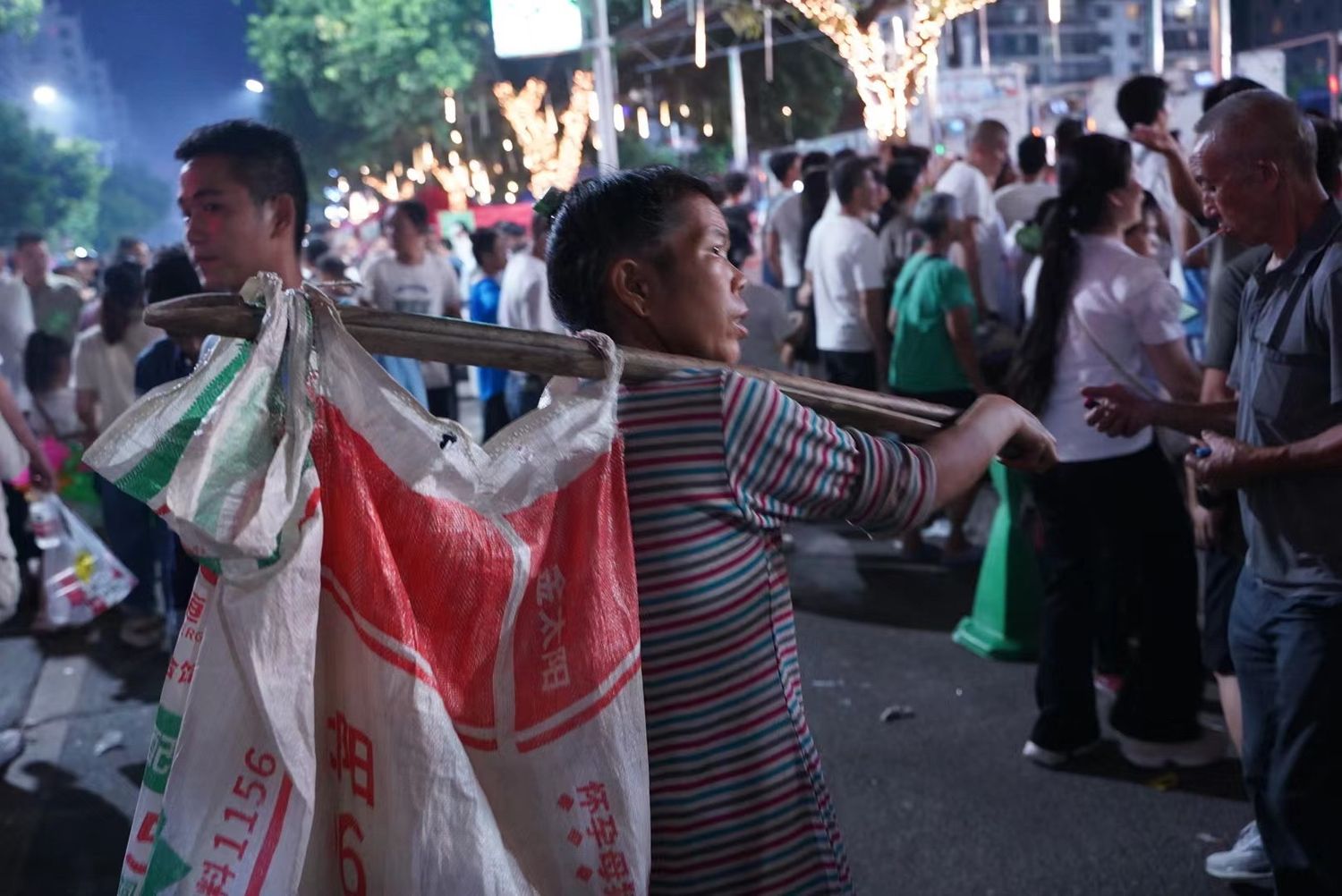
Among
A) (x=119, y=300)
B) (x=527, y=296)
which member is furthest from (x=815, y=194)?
(x=119, y=300)

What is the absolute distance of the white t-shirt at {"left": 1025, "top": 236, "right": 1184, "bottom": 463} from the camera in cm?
459

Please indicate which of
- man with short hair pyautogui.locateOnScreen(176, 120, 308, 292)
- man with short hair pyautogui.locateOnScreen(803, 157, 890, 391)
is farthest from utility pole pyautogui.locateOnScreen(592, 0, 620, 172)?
man with short hair pyautogui.locateOnScreen(176, 120, 308, 292)

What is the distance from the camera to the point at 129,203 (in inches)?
5113

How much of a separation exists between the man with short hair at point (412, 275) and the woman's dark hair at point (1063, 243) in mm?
4560

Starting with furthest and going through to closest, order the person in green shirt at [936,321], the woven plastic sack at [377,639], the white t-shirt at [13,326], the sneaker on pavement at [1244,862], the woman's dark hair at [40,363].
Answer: the white t-shirt at [13,326] → the woman's dark hair at [40,363] → the person in green shirt at [936,321] → the sneaker on pavement at [1244,862] → the woven plastic sack at [377,639]

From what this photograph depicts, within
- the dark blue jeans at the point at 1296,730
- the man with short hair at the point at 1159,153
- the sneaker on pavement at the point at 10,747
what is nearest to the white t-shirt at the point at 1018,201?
the man with short hair at the point at 1159,153

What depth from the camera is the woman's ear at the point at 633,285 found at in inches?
77.4

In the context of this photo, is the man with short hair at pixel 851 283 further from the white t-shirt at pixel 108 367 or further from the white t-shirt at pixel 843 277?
the white t-shirt at pixel 108 367

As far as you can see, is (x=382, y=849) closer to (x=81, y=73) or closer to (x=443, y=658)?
(x=443, y=658)

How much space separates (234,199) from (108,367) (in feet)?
15.5

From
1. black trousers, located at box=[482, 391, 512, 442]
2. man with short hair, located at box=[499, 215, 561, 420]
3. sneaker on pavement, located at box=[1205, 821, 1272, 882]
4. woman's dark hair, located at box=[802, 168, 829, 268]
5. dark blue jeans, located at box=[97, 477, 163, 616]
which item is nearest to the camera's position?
sneaker on pavement, located at box=[1205, 821, 1272, 882]

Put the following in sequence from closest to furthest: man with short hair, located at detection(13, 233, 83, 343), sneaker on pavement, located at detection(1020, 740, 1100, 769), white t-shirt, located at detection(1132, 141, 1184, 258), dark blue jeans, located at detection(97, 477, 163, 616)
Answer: sneaker on pavement, located at detection(1020, 740, 1100, 769)
dark blue jeans, located at detection(97, 477, 163, 616)
white t-shirt, located at detection(1132, 141, 1184, 258)
man with short hair, located at detection(13, 233, 83, 343)

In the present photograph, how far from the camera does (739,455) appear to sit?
1.77m

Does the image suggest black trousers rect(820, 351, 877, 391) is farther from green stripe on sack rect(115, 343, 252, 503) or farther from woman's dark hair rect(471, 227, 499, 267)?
green stripe on sack rect(115, 343, 252, 503)
